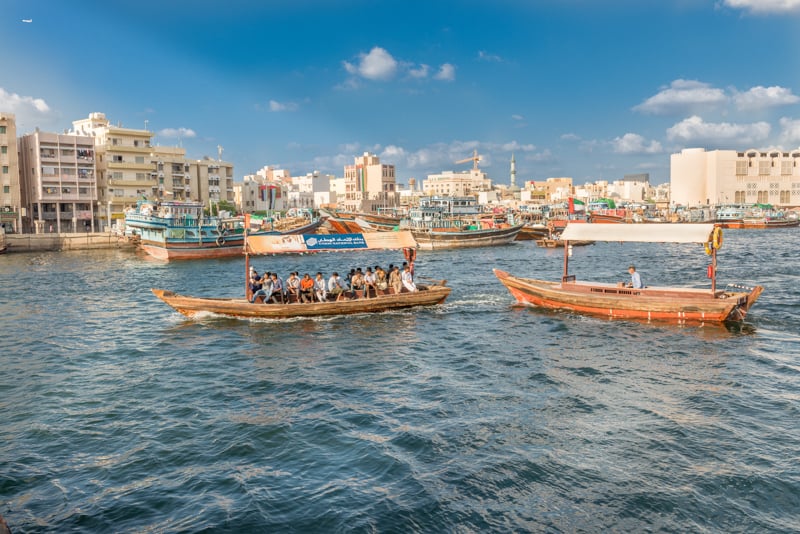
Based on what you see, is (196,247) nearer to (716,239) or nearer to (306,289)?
(306,289)

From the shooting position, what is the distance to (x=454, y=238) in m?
66.9

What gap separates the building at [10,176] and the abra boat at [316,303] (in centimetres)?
5790

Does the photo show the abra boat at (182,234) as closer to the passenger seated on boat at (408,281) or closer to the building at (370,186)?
the passenger seated on boat at (408,281)

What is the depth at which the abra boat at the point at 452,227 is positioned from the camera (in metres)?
66.4

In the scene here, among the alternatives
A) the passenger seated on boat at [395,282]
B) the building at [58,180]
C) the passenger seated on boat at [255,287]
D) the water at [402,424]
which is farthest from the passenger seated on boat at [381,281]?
the building at [58,180]

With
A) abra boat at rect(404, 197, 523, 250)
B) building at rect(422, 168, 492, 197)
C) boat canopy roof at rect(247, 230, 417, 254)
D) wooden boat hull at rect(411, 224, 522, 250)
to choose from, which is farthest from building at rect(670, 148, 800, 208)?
boat canopy roof at rect(247, 230, 417, 254)

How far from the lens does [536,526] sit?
9055 mm

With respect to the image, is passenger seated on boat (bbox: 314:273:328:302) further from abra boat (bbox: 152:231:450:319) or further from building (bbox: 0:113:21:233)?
building (bbox: 0:113:21:233)

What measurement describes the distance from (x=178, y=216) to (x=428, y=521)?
169 feet

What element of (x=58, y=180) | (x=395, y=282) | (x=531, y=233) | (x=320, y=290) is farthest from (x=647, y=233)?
(x=58, y=180)

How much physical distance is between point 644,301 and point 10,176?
73.4 m

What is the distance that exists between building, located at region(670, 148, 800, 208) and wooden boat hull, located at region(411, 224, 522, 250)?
9457 cm

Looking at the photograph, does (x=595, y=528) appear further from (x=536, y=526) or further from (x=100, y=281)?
(x=100, y=281)

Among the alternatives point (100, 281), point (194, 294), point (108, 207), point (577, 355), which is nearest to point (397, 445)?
point (577, 355)
